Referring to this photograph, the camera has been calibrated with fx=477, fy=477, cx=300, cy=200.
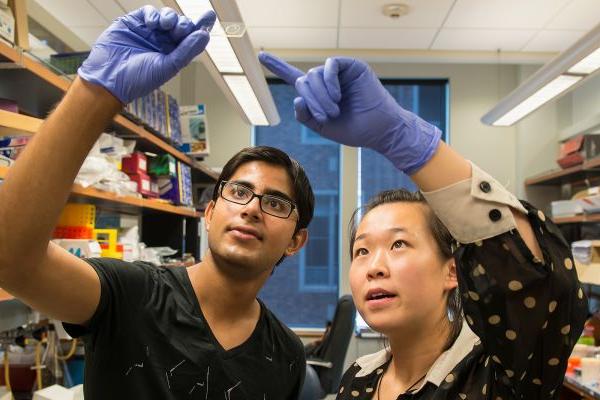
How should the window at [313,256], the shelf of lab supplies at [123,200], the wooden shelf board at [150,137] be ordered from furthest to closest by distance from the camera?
the window at [313,256] < the wooden shelf board at [150,137] < the shelf of lab supplies at [123,200]

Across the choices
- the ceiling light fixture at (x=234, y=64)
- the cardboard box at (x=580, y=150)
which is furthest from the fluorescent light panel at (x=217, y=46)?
the cardboard box at (x=580, y=150)

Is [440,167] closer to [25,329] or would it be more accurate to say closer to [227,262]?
[227,262]

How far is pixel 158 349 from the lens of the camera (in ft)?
4.38

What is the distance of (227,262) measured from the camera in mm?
1436

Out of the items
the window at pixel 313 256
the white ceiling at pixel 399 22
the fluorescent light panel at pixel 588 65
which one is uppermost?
the white ceiling at pixel 399 22

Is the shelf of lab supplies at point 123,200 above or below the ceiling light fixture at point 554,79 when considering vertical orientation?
below

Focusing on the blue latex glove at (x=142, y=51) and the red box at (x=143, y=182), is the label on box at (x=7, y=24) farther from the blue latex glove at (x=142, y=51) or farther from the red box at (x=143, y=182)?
the red box at (x=143, y=182)

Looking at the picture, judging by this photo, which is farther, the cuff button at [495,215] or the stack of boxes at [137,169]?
the stack of boxes at [137,169]

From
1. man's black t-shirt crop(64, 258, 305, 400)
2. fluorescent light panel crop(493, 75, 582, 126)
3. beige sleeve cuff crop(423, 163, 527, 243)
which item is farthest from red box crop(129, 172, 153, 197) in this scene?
fluorescent light panel crop(493, 75, 582, 126)

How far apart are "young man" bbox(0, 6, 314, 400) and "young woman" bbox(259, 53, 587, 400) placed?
0.96 feet

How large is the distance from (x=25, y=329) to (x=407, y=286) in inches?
80.7

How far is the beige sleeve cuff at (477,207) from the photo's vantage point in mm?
669

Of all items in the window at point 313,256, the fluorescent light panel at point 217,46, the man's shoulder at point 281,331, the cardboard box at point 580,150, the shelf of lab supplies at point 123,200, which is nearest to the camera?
the man's shoulder at point 281,331

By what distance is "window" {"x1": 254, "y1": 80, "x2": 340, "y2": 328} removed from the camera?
512 centimetres
